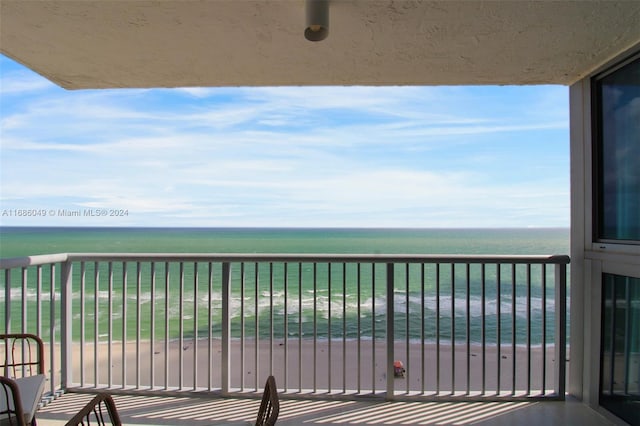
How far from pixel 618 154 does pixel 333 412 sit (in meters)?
2.40

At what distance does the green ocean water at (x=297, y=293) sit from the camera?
2582 mm

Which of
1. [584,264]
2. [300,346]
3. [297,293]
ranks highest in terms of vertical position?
[584,264]

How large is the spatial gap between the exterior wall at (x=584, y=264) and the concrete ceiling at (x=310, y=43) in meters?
0.26

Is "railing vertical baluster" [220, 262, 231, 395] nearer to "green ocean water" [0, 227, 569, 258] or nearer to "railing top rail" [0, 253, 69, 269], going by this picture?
"railing top rail" [0, 253, 69, 269]

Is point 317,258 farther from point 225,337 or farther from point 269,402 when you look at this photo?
point 269,402

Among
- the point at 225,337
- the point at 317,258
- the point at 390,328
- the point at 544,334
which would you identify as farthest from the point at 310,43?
the point at 544,334

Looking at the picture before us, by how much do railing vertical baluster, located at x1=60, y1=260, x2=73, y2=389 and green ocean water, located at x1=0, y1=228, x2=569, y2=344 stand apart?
9cm

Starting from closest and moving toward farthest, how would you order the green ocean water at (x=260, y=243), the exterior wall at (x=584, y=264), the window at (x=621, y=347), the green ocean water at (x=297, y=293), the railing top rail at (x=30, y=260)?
the window at (x=621, y=347) < the railing top rail at (x=30, y=260) < the exterior wall at (x=584, y=264) < the green ocean water at (x=297, y=293) < the green ocean water at (x=260, y=243)

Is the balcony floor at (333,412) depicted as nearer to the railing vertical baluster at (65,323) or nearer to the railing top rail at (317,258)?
the railing vertical baluster at (65,323)

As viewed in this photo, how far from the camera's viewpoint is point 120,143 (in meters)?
21.0

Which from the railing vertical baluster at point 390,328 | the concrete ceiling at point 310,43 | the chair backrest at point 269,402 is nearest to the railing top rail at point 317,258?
the railing vertical baluster at point 390,328

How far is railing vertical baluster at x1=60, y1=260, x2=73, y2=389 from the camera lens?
2.53 meters

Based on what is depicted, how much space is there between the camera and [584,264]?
2.35 meters

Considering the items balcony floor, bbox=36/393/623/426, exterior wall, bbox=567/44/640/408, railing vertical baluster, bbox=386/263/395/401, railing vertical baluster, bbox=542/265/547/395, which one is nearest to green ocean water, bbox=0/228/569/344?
railing vertical baluster, bbox=542/265/547/395
